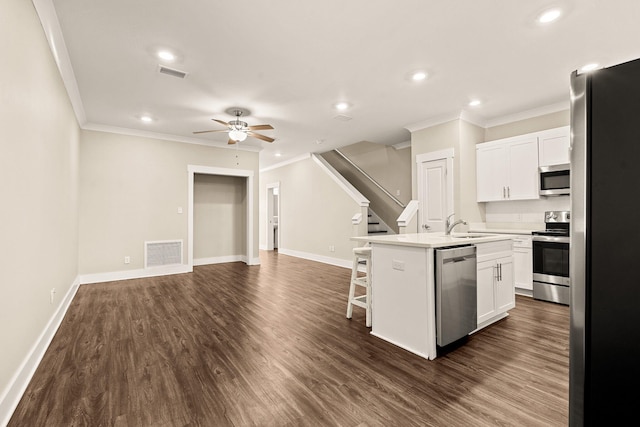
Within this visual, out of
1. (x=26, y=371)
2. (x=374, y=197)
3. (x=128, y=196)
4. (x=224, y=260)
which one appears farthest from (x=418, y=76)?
(x=224, y=260)

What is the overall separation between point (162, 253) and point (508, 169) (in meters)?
6.34

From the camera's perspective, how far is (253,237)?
272 inches

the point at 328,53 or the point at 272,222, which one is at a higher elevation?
the point at 328,53

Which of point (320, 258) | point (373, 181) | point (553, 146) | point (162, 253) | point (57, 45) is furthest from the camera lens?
point (373, 181)

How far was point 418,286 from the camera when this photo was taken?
246cm

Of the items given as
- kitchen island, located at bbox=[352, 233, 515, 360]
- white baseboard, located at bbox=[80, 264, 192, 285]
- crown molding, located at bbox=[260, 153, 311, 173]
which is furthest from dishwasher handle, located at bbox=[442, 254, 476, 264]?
crown molding, located at bbox=[260, 153, 311, 173]

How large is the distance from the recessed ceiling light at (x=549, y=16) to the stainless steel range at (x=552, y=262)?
7.92 ft

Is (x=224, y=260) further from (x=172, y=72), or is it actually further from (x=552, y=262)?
(x=552, y=262)

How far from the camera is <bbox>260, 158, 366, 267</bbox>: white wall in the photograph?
21.5ft

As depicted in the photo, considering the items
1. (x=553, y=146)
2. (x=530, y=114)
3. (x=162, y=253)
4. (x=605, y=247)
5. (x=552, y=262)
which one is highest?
(x=530, y=114)

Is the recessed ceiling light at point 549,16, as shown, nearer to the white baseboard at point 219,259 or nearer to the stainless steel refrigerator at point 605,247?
the stainless steel refrigerator at point 605,247

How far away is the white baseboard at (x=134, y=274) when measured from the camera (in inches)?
201

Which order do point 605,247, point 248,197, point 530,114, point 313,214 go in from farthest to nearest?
point 313,214 → point 248,197 → point 530,114 → point 605,247

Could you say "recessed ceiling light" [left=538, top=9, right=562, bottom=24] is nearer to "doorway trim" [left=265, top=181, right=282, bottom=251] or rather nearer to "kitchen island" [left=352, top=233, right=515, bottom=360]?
"kitchen island" [left=352, top=233, right=515, bottom=360]
